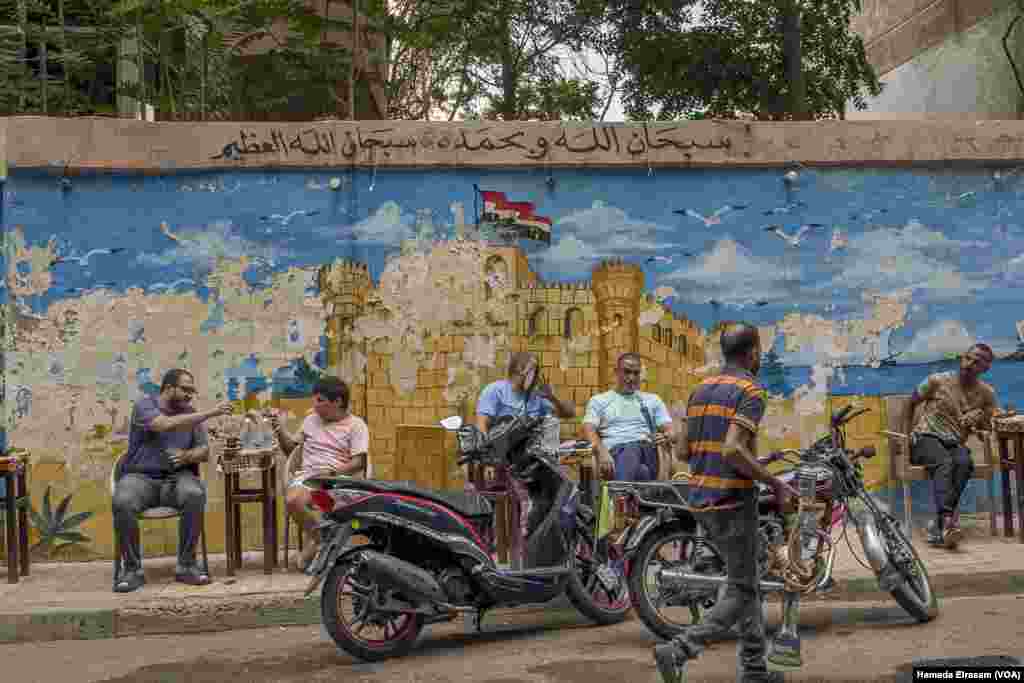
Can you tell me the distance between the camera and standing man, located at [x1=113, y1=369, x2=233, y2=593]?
27.0 feet

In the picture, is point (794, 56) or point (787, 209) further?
point (794, 56)

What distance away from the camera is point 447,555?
263 inches

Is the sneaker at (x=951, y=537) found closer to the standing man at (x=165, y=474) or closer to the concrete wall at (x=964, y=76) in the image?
the standing man at (x=165, y=474)

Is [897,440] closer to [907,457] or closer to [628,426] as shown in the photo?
[907,457]

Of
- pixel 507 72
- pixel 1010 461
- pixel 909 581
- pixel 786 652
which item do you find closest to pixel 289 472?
pixel 786 652

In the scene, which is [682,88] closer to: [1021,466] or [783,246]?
[783,246]

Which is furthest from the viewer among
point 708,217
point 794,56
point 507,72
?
point 507,72

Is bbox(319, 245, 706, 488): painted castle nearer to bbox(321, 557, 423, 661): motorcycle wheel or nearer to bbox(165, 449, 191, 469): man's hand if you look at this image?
bbox(165, 449, 191, 469): man's hand

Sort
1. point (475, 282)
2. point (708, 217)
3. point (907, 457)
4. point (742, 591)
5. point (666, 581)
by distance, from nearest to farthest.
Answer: point (742, 591) → point (666, 581) → point (907, 457) → point (475, 282) → point (708, 217)

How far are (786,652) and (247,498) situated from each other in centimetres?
426

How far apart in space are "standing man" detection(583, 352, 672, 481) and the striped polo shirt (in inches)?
135

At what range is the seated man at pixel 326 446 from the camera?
8.19 meters

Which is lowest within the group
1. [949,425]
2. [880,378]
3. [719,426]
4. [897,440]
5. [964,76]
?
[897,440]

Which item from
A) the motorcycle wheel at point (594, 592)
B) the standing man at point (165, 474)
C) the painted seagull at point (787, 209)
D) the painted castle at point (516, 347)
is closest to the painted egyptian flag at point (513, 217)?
the painted castle at point (516, 347)
